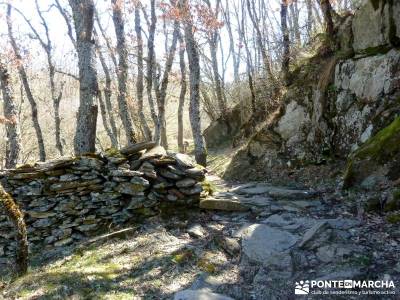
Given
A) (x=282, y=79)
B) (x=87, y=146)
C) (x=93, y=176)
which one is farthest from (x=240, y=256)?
(x=282, y=79)

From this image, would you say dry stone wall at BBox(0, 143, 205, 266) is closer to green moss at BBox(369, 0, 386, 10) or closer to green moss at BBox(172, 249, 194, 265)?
Result: green moss at BBox(172, 249, 194, 265)

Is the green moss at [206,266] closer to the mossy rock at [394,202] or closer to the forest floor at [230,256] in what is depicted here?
the forest floor at [230,256]

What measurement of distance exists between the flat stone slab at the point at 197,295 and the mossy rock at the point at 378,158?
9.44 ft

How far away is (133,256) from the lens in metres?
4.87

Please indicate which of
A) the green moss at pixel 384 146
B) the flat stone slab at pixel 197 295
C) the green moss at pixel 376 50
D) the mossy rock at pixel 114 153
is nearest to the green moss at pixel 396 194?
the green moss at pixel 384 146

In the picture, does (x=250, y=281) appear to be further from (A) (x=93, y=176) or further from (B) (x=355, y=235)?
(A) (x=93, y=176)

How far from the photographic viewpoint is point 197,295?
3533mm

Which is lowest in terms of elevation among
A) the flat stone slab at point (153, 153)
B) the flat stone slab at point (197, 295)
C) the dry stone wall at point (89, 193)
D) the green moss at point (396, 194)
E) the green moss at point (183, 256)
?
the flat stone slab at point (197, 295)

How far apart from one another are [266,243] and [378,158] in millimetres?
2055

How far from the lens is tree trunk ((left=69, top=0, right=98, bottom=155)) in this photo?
6.80 m

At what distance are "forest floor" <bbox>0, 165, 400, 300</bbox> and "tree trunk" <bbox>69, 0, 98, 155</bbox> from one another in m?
2.04

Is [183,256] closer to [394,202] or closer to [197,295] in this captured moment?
[197,295]

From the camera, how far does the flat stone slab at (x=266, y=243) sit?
14.0 ft

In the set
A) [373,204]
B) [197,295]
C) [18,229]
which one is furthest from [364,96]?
[18,229]
